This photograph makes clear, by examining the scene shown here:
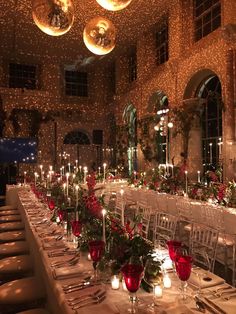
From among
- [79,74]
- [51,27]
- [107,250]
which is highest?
[79,74]

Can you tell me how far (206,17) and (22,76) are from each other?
10.3 m

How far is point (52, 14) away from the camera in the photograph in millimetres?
4418

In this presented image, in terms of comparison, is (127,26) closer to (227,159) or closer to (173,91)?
(173,91)

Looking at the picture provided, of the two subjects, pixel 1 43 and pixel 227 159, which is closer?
pixel 227 159

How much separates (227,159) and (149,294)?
727cm

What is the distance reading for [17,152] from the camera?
1509 centimetres

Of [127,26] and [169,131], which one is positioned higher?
[127,26]

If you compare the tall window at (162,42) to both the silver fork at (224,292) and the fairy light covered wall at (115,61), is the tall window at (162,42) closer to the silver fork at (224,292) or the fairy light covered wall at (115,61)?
the fairy light covered wall at (115,61)

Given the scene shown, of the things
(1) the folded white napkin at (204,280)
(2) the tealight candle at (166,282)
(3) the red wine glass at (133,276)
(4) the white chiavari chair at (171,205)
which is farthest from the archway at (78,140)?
(3) the red wine glass at (133,276)

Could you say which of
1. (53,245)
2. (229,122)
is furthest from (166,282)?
(229,122)

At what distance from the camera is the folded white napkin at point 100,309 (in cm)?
171

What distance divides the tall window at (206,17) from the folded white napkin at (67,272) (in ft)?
30.5

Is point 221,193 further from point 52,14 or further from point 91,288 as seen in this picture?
point 91,288

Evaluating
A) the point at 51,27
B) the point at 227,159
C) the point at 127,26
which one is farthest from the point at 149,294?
the point at 127,26
